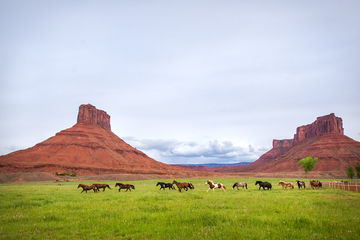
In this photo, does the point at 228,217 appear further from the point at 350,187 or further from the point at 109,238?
the point at 350,187

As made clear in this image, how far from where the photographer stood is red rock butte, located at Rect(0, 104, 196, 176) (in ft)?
428

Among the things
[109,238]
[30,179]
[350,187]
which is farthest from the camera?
[30,179]

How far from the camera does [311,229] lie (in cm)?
951

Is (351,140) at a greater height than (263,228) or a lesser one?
greater

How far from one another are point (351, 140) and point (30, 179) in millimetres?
219382

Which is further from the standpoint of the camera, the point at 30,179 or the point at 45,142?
the point at 45,142

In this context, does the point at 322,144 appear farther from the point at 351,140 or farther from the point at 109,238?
the point at 109,238

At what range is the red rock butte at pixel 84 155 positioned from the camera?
130538 mm

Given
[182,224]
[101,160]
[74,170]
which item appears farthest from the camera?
[101,160]

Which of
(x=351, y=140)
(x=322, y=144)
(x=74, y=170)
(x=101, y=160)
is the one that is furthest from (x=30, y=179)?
(x=351, y=140)

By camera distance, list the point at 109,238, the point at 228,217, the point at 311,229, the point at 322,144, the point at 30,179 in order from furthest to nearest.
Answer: the point at 322,144
the point at 30,179
the point at 228,217
the point at 311,229
the point at 109,238

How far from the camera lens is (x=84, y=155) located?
151625 mm

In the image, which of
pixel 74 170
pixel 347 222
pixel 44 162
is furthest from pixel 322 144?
pixel 347 222

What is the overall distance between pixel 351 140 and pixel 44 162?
728 ft
